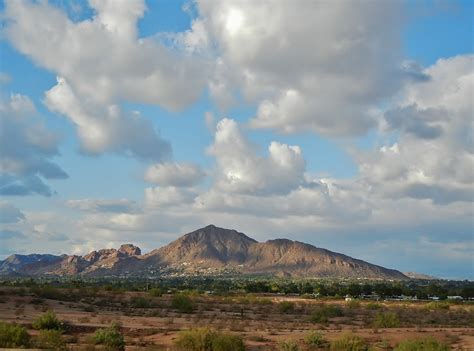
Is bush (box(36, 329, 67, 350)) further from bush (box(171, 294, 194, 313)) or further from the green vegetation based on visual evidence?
bush (box(171, 294, 194, 313))

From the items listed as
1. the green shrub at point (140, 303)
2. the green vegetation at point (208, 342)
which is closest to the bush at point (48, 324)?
the green vegetation at point (208, 342)

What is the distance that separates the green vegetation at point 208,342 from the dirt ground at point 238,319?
3.92ft

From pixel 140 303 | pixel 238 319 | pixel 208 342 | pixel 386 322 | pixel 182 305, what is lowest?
pixel 208 342

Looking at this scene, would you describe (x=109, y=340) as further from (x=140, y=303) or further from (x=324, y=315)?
(x=140, y=303)

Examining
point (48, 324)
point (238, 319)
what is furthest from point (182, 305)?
point (48, 324)

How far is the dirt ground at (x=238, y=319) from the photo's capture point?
4531cm

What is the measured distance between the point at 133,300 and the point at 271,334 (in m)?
45.9

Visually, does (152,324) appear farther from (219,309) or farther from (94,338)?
(219,309)

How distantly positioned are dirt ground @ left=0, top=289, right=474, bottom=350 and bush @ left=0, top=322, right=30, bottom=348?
2876 mm

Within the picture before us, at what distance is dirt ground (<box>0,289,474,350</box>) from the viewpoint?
1784 inches

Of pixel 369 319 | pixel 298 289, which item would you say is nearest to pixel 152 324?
pixel 369 319

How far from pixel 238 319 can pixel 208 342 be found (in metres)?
32.8

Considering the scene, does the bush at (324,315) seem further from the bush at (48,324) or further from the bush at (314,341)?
the bush at (48,324)

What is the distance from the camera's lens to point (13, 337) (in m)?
34.8
